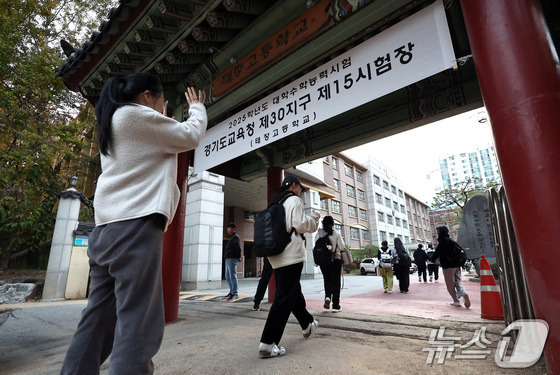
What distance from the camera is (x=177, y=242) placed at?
467cm

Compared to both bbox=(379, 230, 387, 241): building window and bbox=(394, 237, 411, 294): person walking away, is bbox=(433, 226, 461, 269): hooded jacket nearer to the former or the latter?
bbox=(394, 237, 411, 294): person walking away

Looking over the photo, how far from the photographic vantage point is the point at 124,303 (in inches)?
48.4

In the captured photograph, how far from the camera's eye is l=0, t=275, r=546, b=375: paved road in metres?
2.26

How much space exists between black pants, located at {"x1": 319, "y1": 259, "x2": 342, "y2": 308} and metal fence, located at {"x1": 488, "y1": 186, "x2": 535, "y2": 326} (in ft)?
8.06

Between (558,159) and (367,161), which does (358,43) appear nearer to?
(558,159)

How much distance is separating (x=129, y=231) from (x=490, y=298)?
508 centimetres

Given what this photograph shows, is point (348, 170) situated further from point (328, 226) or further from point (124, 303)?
point (124, 303)

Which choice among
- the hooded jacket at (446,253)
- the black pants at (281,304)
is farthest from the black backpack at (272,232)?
the hooded jacket at (446,253)

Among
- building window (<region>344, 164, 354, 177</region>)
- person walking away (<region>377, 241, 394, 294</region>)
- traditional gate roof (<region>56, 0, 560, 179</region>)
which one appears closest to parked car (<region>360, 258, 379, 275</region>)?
person walking away (<region>377, 241, 394, 294</region>)

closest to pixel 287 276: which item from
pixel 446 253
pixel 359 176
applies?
pixel 446 253

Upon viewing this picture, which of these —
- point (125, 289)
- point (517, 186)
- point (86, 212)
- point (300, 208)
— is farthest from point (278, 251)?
point (86, 212)

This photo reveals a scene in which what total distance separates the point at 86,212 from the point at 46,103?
5508mm

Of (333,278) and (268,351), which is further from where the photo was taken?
(333,278)

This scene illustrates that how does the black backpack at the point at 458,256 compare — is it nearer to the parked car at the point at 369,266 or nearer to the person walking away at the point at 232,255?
the person walking away at the point at 232,255
